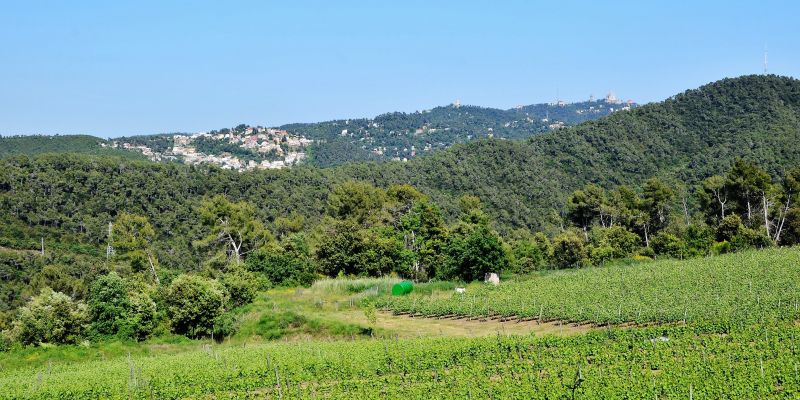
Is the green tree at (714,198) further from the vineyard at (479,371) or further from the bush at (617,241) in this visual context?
the vineyard at (479,371)

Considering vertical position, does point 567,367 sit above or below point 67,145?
below

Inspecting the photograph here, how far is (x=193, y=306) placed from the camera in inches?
1532

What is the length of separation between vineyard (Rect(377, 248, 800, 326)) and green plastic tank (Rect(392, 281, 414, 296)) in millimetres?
1307

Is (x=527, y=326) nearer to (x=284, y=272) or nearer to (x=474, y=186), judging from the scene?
(x=284, y=272)

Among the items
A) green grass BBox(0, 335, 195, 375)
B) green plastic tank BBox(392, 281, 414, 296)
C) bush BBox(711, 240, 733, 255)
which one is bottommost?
green grass BBox(0, 335, 195, 375)

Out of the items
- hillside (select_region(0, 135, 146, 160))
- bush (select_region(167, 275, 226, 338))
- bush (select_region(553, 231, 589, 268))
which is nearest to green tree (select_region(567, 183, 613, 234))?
bush (select_region(553, 231, 589, 268))

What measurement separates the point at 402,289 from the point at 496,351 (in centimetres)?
2071

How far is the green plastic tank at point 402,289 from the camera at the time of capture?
1869 inches

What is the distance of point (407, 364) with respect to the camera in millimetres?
26156

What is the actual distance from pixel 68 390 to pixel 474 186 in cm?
8560

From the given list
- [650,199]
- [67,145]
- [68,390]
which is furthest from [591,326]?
[67,145]

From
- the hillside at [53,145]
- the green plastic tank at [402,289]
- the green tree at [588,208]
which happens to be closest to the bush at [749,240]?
the green tree at [588,208]

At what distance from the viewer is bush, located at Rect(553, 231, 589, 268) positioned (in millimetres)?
65688

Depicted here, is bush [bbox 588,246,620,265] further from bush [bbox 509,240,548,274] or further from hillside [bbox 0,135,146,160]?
hillside [bbox 0,135,146,160]
